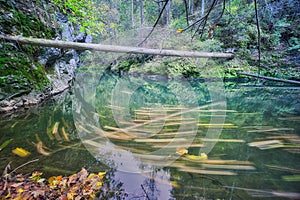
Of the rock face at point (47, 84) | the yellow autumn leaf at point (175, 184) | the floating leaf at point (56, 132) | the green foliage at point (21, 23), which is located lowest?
the yellow autumn leaf at point (175, 184)

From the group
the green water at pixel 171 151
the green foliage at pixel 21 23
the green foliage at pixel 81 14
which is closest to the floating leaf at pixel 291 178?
the green water at pixel 171 151

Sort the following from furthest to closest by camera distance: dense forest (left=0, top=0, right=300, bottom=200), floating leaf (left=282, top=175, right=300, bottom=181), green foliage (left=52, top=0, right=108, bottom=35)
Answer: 1. green foliage (left=52, top=0, right=108, bottom=35)
2. floating leaf (left=282, top=175, right=300, bottom=181)
3. dense forest (left=0, top=0, right=300, bottom=200)

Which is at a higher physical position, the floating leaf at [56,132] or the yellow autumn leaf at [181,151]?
the floating leaf at [56,132]

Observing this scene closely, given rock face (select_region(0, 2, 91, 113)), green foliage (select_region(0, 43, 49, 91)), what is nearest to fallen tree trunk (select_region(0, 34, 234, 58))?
green foliage (select_region(0, 43, 49, 91))

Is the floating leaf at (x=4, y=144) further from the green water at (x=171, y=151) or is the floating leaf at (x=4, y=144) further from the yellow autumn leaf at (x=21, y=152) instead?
the yellow autumn leaf at (x=21, y=152)

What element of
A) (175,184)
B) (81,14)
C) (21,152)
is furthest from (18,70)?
(175,184)

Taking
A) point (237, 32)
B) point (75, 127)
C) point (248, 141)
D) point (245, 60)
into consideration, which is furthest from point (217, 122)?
point (237, 32)

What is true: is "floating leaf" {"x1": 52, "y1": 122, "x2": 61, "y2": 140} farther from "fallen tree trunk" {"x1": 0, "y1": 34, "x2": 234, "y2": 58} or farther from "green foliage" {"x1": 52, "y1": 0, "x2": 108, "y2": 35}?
"green foliage" {"x1": 52, "y1": 0, "x2": 108, "y2": 35}

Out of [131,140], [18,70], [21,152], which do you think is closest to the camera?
[21,152]

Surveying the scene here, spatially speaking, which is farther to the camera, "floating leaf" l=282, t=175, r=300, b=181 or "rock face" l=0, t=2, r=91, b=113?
"rock face" l=0, t=2, r=91, b=113

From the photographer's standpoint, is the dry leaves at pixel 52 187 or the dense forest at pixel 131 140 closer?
the dry leaves at pixel 52 187

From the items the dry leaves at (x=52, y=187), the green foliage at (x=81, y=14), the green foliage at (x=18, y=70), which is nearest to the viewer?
the dry leaves at (x=52, y=187)

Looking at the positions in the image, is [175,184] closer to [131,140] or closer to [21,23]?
[131,140]

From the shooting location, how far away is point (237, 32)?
1039 centimetres
